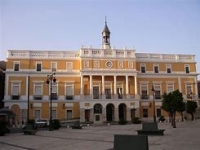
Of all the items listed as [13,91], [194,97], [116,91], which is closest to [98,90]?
[116,91]

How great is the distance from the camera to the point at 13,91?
47.3m

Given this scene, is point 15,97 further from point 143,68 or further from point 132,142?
point 132,142

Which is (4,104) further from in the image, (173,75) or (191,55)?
(191,55)

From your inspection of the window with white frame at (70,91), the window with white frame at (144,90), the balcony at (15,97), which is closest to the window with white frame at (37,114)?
the balcony at (15,97)

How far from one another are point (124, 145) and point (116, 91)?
41046 mm

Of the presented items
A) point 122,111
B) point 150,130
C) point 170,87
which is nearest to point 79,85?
point 122,111

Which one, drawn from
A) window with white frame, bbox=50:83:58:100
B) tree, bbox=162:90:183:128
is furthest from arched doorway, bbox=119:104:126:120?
tree, bbox=162:90:183:128

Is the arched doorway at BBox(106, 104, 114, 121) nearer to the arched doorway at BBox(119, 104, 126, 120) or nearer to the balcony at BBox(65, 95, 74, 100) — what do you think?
the arched doorway at BBox(119, 104, 126, 120)

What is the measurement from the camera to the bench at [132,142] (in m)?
8.00

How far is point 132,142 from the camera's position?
814cm

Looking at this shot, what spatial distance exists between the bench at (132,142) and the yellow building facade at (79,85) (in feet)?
122

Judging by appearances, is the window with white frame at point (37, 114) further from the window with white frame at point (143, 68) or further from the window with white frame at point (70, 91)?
Result: the window with white frame at point (143, 68)

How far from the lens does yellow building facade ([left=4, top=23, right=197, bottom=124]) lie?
155 feet

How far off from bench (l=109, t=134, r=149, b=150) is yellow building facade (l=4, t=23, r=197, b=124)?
37.2 meters
